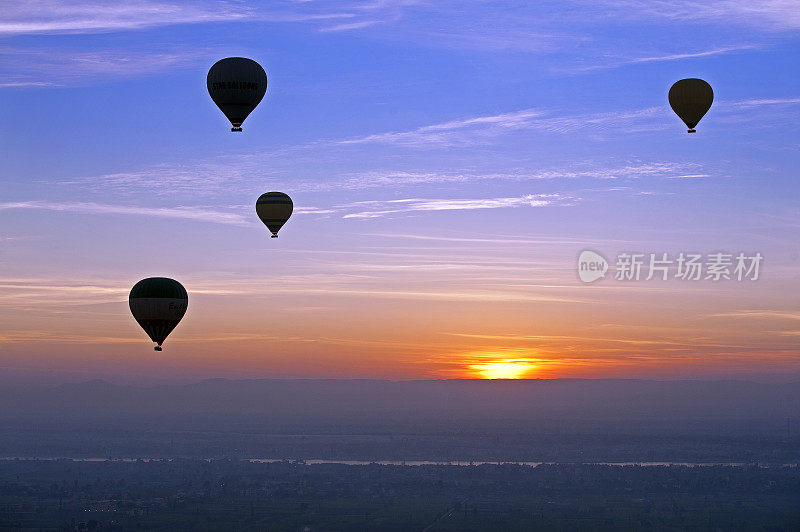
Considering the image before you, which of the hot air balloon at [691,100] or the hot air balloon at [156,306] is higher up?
the hot air balloon at [691,100]

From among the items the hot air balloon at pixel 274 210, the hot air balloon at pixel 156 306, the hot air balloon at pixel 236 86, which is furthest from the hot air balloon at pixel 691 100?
the hot air balloon at pixel 156 306

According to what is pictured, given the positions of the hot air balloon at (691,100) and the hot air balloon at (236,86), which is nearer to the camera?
the hot air balloon at (236,86)

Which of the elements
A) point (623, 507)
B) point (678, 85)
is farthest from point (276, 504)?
point (678, 85)

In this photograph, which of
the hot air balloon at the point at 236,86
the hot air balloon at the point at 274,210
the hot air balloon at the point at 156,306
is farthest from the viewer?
the hot air balloon at the point at 274,210

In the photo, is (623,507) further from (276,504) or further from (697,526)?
(276,504)

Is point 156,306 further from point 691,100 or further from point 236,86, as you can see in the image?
point 691,100

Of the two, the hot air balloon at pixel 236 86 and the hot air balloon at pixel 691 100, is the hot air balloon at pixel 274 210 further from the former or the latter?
the hot air balloon at pixel 691 100

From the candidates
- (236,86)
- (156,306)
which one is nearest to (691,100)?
(236,86)
